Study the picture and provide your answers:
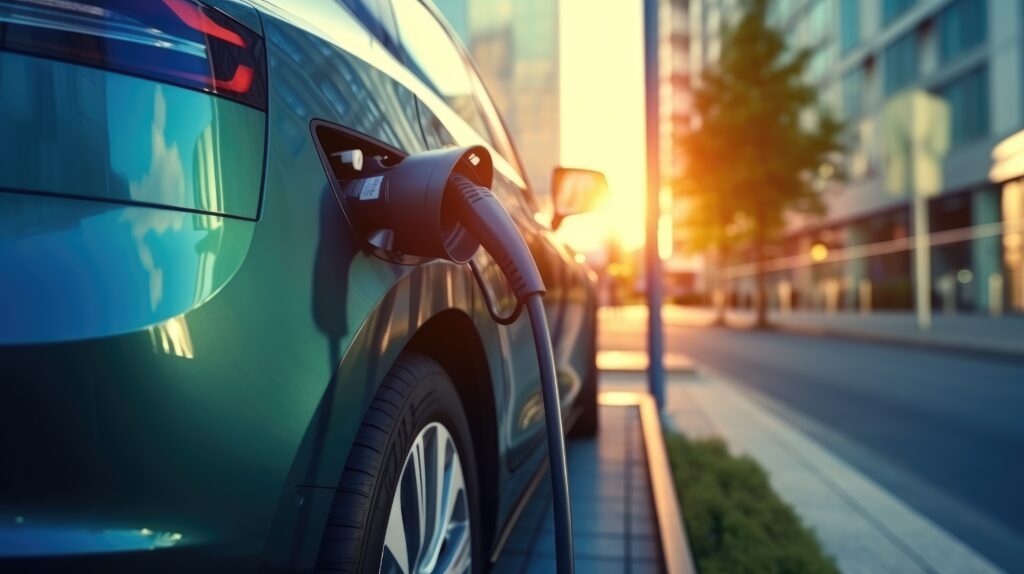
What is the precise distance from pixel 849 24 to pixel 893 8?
341 centimetres

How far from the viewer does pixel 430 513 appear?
1.42 meters

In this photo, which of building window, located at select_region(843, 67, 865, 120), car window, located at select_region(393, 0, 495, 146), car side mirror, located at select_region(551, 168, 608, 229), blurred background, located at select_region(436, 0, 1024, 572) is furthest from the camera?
building window, located at select_region(843, 67, 865, 120)

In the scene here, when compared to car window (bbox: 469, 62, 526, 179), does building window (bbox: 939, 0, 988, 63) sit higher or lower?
higher

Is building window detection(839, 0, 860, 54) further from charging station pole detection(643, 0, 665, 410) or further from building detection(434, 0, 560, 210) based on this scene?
building detection(434, 0, 560, 210)

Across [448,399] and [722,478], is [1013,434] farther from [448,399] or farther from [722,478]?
[448,399]

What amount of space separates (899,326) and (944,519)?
15662 millimetres

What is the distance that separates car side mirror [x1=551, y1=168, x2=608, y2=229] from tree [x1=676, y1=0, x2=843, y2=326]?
1936 centimetres

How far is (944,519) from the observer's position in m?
3.41

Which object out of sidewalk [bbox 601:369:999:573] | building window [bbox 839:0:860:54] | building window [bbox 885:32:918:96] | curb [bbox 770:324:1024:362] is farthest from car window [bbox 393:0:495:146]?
building window [bbox 839:0:860:54]

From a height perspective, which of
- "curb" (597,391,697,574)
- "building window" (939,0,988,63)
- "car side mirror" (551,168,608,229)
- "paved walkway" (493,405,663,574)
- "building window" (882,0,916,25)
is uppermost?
"building window" (882,0,916,25)

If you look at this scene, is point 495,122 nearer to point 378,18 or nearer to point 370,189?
point 378,18

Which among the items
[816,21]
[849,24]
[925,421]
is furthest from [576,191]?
[816,21]

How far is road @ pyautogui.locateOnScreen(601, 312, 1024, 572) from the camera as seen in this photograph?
357 centimetres

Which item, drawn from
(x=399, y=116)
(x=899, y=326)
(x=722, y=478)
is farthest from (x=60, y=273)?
(x=899, y=326)
